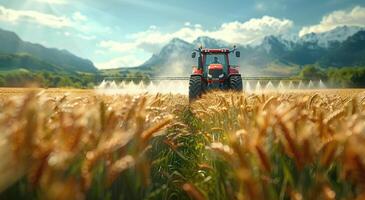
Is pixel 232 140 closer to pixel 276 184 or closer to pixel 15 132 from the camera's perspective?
pixel 15 132

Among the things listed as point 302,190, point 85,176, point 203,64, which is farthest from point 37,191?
point 203,64

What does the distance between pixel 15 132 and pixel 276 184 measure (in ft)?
4.97

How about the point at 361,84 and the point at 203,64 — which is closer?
the point at 203,64

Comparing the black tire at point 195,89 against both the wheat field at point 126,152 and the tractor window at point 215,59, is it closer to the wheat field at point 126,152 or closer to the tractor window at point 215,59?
the tractor window at point 215,59

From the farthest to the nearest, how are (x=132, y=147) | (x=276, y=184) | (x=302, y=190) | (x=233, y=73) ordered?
(x=233, y=73), (x=276, y=184), (x=132, y=147), (x=302, y=190)

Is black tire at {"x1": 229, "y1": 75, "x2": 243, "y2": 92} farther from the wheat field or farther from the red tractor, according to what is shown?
the wheat field

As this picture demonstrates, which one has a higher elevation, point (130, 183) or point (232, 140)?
point (232, 140)

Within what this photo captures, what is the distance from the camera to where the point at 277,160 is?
2805 mm

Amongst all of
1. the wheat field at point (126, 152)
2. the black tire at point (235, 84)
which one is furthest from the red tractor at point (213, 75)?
the wheat field at point (126, 152)

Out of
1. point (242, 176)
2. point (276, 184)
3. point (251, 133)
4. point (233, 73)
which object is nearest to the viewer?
point (242, 176)

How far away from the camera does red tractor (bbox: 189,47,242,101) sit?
2372cm

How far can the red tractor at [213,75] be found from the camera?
23719 millimetres

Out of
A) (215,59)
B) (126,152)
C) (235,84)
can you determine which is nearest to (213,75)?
(235,84)

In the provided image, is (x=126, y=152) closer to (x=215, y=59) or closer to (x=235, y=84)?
(x=235, y=84)
